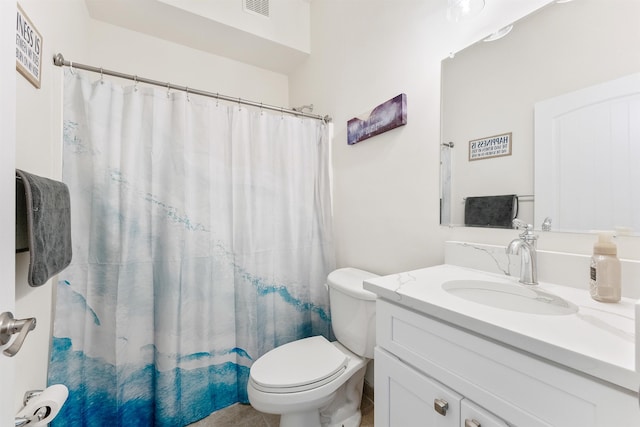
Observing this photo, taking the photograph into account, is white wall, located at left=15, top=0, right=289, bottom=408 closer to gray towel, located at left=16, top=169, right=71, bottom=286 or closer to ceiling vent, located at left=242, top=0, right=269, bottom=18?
gray towel, located at left=16, top=169, right=71, bottom=286

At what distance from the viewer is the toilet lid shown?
1.08 metres

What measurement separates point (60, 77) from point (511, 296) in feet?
6.70

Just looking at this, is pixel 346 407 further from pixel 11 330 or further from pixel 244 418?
pixel 11 330

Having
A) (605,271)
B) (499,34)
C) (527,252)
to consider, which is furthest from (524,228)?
(499,34)

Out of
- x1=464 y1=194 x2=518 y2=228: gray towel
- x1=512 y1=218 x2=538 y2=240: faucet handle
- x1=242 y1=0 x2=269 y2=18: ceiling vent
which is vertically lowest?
x1=512 y1=218 x2=538 y2=240: faucet handle

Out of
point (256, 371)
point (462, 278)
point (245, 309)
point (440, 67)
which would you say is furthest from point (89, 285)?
point (440, 67)

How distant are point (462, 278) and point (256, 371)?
3.14 feet

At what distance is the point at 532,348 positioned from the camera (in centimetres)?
52

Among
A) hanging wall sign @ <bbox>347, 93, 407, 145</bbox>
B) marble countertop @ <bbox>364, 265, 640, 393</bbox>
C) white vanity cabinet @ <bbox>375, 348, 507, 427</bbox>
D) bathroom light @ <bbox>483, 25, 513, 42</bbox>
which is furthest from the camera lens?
hanging wall sign @ <bbox>347, 93, 407, 145</bbox>

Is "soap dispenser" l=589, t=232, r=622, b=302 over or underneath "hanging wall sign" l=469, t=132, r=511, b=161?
underneath

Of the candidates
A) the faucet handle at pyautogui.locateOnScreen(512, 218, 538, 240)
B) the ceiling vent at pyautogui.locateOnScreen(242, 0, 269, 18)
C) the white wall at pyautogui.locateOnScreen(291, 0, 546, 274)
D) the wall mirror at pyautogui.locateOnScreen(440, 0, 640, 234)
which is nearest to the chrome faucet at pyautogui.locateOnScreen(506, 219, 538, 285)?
the faucet handle at pyautogui.locateOnScreen(512, 218, 538, 240)

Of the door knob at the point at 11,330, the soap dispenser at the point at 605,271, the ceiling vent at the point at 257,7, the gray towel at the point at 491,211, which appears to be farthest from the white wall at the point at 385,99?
the door knob at the point at 11,330

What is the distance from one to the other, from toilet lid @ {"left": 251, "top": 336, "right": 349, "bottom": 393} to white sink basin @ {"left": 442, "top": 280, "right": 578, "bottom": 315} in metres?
0.65

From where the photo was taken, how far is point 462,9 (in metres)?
1.07
